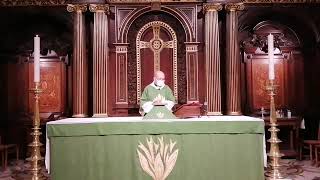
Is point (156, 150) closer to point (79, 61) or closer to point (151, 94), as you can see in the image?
point (151, 94)

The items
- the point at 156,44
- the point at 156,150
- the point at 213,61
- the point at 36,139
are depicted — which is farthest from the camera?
the point at 156,44

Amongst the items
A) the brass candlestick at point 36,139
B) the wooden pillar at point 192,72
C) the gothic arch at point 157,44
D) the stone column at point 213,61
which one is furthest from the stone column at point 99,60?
the brass candlestick at point 36,139

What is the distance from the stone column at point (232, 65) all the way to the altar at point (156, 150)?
3479 millimetres

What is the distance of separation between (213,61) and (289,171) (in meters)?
2.86

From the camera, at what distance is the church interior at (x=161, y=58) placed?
28.0 ft

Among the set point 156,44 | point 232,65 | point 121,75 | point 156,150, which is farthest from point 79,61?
point 156,150

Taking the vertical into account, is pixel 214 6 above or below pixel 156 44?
above

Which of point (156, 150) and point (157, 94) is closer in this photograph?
point (156, 150)

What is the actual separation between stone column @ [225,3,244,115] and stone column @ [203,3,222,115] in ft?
0.79

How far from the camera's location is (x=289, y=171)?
7.93 m

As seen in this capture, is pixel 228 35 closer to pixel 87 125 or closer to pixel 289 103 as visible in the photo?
pixel 289 103

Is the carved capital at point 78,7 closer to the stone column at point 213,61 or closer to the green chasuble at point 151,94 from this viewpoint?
the stone column at point 213,61

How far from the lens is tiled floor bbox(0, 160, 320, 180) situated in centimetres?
735

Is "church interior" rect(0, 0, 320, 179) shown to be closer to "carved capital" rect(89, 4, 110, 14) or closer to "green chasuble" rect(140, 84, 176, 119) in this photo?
"carved capital" rect(89, 4, 110, 14)
